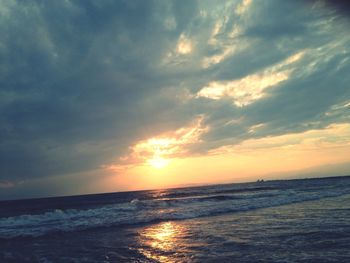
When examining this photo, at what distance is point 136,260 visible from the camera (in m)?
9.93

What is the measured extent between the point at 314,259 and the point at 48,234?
648 inches

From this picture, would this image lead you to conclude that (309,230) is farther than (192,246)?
Yes

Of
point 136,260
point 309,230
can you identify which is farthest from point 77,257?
point 309,230

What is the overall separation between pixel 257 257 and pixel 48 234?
14791mm

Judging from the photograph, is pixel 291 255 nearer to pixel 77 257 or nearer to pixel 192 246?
pixel 192 246

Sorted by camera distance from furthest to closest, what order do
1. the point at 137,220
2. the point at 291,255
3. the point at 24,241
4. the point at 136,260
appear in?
1. the point at 137,220
2. the point at 24,241
3. the point at 136,260
4. the point at 291,255

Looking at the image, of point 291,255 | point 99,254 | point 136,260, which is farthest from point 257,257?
point 99,254

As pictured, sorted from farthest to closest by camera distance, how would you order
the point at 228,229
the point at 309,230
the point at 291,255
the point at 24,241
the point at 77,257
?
1. the point at 24,241
2. the point at 228,229
3. the point at 309,230
4. the point at 77,257
5. the point at 291,255

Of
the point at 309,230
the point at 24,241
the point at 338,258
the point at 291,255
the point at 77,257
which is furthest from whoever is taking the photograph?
the point at 24,241

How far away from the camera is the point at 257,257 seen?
8.83 metres

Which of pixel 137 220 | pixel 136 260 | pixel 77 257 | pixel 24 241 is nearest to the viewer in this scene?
pixel 136 260

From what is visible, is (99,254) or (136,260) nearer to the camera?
(136,260)

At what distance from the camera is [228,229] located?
Answer: 1447cm

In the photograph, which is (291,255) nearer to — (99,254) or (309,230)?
(309,230)
